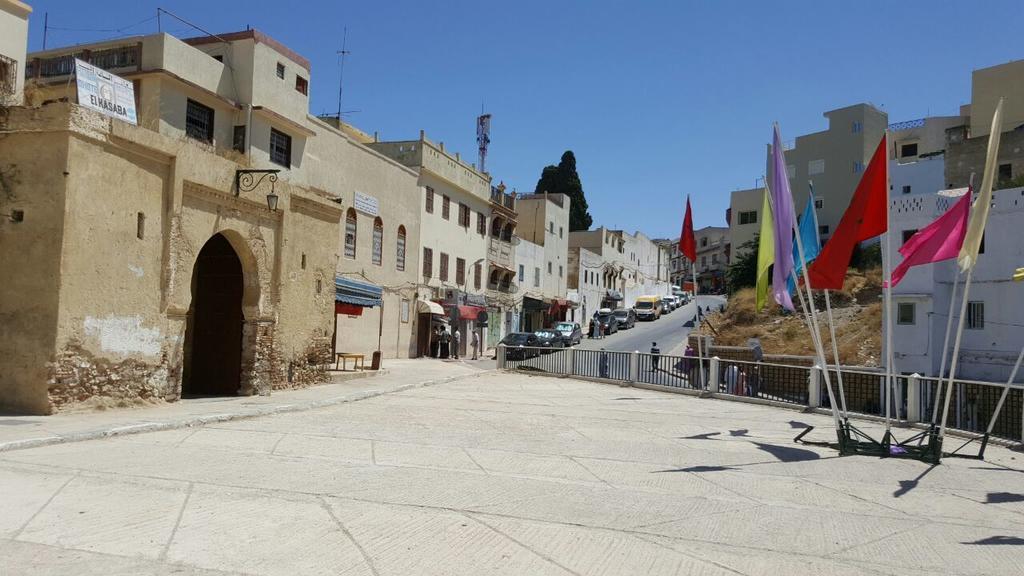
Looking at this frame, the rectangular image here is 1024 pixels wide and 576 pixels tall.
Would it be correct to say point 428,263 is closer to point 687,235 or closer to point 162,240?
point 687,235

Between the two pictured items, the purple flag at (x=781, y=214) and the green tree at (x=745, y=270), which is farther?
the green tree at (x=745, y=270)

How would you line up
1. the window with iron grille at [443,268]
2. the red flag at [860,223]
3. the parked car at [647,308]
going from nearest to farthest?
the red flag at [860,223] < the window with iron grille at [443,268] < the parked car at [647,308]

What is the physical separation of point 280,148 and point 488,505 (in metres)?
23.6

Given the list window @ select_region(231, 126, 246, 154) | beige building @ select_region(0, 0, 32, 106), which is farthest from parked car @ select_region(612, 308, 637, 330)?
beige building @ select_region(0, 0, 32, 106)

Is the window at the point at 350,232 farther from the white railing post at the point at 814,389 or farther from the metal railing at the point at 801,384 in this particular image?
the white railing post at the point at 814,389

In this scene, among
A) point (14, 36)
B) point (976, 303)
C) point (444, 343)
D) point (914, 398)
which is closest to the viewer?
point (914, 398)

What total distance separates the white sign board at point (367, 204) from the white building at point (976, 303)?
21905mm

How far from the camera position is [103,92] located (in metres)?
15.0

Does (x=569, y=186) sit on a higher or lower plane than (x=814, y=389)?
higher

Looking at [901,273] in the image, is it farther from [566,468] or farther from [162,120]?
[162,120]

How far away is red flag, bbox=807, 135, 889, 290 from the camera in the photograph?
37.4 ft

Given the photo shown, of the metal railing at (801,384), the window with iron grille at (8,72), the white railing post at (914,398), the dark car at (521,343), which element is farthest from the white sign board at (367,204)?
the white railing post at (914,398)

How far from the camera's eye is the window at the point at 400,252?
35.5 m

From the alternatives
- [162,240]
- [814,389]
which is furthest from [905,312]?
[162,240]
